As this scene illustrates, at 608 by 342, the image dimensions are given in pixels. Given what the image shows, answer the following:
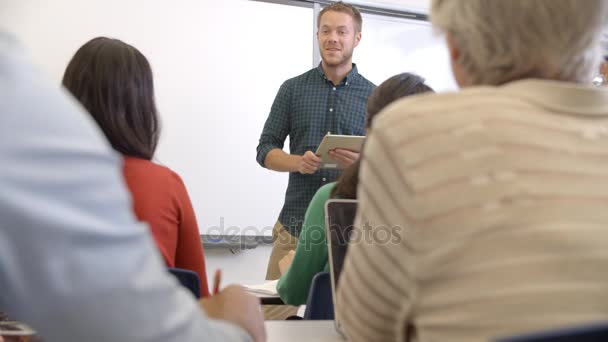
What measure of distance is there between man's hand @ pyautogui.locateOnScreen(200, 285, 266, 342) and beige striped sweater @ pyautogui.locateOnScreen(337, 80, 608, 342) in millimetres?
157

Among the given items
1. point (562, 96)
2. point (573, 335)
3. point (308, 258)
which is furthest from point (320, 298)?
point (573, 335)

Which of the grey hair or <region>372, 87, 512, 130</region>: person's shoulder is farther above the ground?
the grey hair

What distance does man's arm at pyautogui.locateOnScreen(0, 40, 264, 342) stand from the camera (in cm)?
46

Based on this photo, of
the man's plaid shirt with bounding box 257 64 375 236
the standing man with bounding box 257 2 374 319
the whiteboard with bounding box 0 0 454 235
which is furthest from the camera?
the whiteboard with bounding box 0 0 454 235

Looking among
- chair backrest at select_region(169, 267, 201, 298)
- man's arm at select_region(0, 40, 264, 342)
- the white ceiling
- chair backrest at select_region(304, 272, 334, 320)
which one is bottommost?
chair backrest at select_region(304, 272, 334, 320)

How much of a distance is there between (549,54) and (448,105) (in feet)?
0.58

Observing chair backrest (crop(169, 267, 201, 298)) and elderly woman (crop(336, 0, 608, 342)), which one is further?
chair backrest (crop(169, 267, 201, 298))

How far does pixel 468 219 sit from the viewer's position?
723mm

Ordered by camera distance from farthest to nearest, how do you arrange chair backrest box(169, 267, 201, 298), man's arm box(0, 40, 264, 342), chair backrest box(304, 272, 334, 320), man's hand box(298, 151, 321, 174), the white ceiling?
the white ceiling < man's hand box(298, 151, 321, 174) < chair backrest box(304, 272, 334, 320) < chair backrest box(169, 267, 201, 298) < man's arm box(0, 40, 264, 342)

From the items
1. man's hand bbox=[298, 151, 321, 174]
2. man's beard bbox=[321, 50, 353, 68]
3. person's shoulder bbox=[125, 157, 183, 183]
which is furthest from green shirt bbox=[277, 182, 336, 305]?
man's beard bbox=[321, 50, 353, 68]

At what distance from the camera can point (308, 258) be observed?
74.5 inches

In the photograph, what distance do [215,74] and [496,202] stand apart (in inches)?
140

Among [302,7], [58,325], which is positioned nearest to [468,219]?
[58,325]

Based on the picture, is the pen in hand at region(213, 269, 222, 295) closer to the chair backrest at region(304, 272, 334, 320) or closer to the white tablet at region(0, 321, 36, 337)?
the white tablet at region(0, 321, 36, 337)
